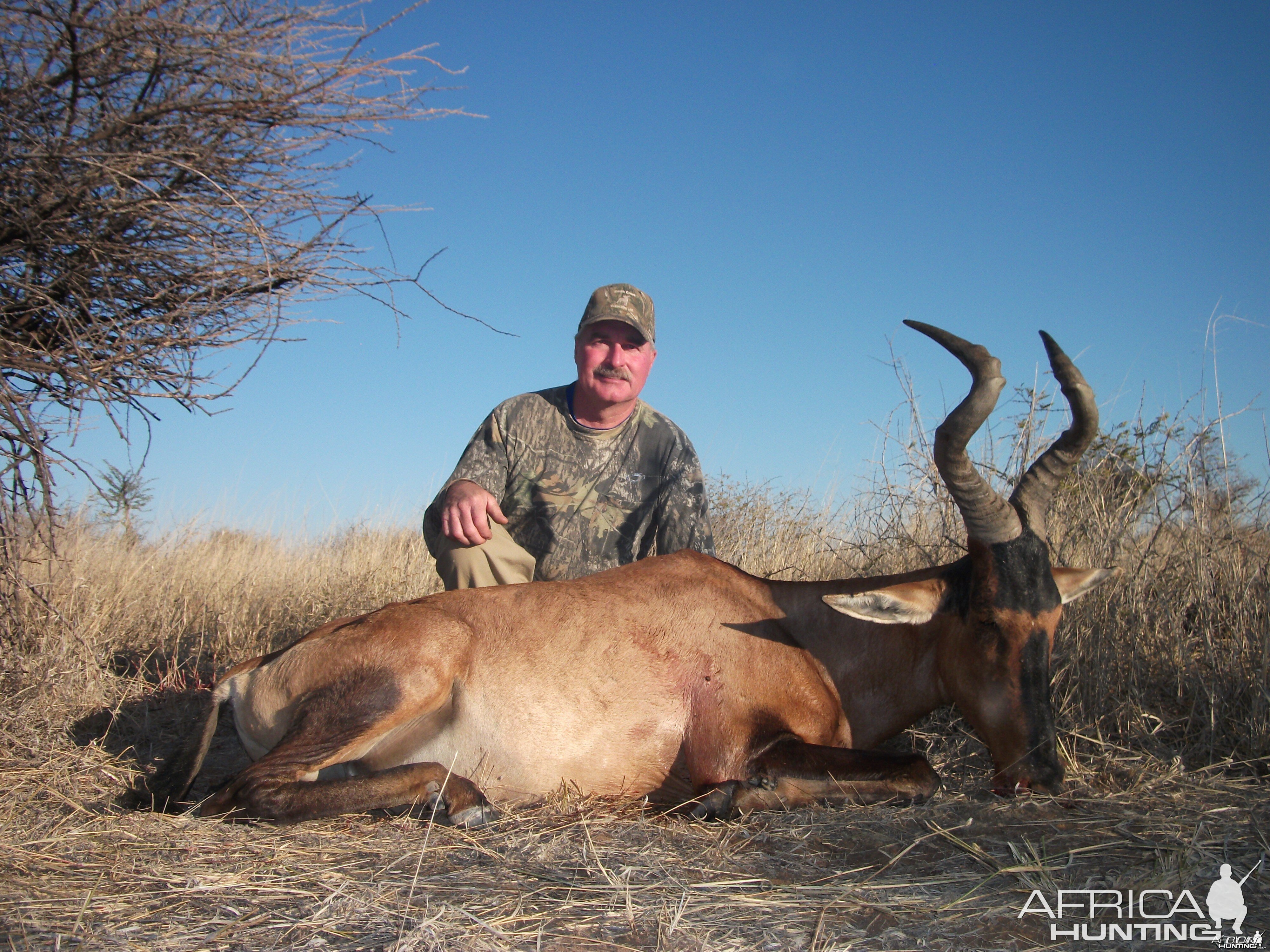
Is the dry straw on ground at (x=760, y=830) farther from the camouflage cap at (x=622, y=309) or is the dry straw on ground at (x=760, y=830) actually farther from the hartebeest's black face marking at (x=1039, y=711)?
the camouflage cap at (x=622, y=309)

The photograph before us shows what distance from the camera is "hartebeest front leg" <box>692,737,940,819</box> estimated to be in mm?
3369

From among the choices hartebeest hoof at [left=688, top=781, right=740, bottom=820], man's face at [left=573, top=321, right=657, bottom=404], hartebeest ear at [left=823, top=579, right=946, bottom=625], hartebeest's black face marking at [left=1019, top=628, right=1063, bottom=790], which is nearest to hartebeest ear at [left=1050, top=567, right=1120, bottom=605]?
hartebeest's black face marking at [left=1019, top=628, right=1063, bottom=790]

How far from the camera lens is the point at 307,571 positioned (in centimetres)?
915

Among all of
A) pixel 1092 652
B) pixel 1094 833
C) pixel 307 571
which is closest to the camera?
pixel 1094 833

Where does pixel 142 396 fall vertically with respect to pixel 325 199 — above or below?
below

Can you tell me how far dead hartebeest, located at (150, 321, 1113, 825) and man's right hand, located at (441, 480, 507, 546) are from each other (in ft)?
2.77

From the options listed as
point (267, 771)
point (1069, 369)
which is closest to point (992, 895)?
point (1069, 369)

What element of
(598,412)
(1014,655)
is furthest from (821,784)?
(598,412)

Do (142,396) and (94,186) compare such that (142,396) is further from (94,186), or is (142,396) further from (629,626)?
(629,626)

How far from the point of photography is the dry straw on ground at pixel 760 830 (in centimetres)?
230

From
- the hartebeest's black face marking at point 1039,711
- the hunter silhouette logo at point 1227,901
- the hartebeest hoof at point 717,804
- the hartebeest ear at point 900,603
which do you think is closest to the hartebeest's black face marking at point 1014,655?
the hartebeest's black face marking at point 1039,711

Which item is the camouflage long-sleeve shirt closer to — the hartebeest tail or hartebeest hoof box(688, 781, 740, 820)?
Answer: the hartebeest tail

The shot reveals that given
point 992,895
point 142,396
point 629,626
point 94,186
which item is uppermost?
point 94,186

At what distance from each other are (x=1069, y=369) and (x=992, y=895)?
234cm
